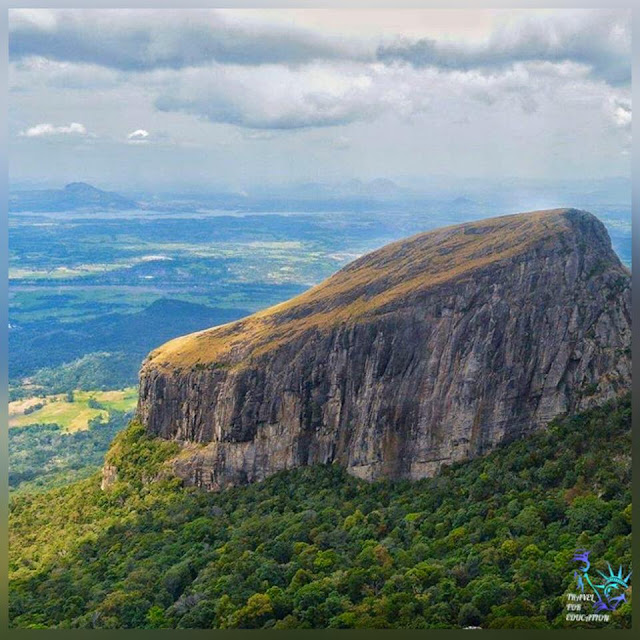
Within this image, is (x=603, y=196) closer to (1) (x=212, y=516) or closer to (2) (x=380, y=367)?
(2) (x=380, y=367)

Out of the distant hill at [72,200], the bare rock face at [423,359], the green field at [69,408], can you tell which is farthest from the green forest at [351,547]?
the distant hill at [72,200]

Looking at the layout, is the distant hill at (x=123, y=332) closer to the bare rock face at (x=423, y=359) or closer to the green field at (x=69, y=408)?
the green field at (x=69, y=408)

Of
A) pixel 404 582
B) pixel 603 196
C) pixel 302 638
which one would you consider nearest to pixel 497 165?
pixel 603 196

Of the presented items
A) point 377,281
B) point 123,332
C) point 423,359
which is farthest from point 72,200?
point 423,359

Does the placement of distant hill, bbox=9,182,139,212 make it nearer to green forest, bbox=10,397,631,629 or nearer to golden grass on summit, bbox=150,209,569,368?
golden grass on summit, bbox=150,209,569,368

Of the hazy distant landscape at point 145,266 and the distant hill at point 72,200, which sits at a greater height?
the distant hill at point 72,200
